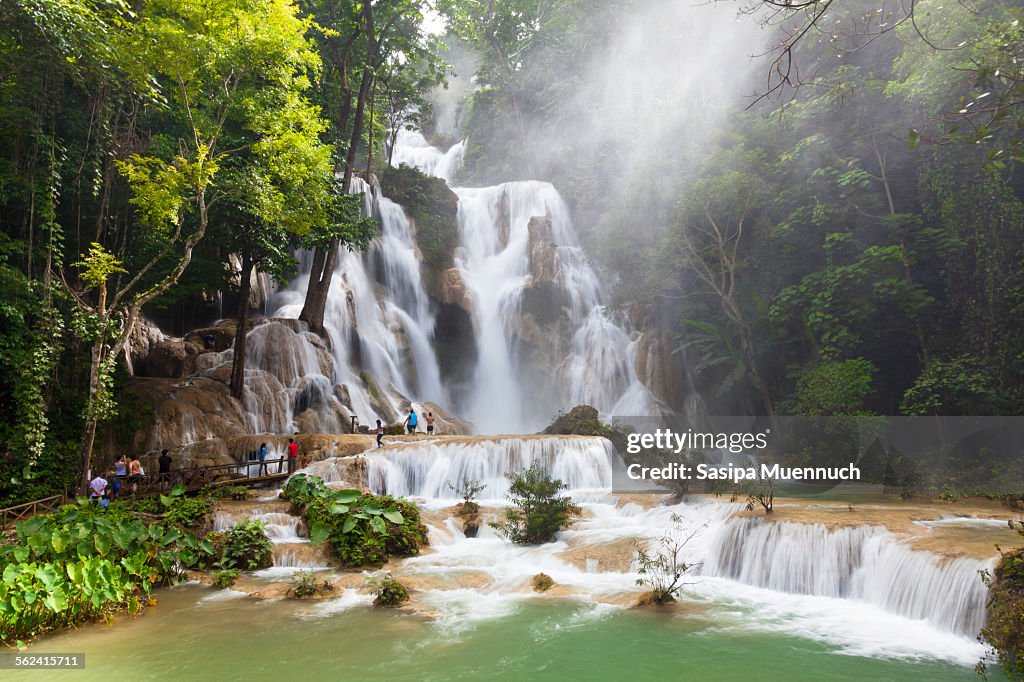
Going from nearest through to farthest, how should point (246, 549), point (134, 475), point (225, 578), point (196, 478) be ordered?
point (225, 578) → point (246, 549) → point (134, 475) → point (196, 478)

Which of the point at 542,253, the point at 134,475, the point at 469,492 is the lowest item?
the point at 469,492

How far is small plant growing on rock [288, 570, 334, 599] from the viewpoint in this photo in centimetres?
954

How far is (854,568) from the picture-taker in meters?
9.22

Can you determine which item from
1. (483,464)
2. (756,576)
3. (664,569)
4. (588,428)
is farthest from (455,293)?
(756,576)

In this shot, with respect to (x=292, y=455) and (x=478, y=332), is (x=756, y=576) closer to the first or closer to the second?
→ (x=292, y=455)

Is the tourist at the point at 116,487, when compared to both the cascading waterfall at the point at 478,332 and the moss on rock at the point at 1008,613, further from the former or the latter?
the moss on rock at the point at 1008,613

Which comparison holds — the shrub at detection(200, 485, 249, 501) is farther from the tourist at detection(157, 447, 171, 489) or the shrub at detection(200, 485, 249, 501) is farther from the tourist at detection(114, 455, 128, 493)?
the tourist at detection(114, 455, 128, 493)

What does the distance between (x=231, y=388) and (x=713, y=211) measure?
18.6m

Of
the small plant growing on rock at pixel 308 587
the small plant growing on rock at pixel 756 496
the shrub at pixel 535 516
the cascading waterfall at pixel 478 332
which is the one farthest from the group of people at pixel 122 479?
the small plant growing on rock at pixel 756 496

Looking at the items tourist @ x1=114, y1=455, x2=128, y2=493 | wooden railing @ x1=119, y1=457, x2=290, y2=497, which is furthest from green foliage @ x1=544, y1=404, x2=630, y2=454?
tourist @ x1=114, y1=455, x2=128, y2=493

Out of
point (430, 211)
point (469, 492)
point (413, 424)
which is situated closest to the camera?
point (469, 492)

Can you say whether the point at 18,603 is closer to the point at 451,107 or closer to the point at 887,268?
the point at 887,268

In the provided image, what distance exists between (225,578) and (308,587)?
5.85 feet

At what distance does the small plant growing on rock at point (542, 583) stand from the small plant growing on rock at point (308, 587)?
128 inches
